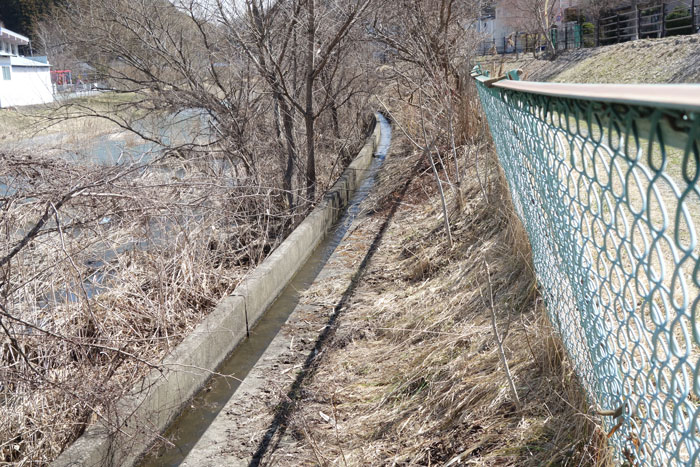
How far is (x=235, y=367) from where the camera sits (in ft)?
18.8

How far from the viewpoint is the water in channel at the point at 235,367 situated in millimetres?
4512

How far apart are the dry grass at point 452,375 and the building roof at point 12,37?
54.9 m

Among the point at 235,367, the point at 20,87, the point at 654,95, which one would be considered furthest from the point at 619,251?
the point at 20,87

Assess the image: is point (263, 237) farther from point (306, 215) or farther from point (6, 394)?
point (6, 394)

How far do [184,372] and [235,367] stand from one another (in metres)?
0.86

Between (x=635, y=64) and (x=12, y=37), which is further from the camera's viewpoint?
(x=12, y=37)

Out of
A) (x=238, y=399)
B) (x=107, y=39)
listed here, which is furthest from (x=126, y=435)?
(x=107, y=39)

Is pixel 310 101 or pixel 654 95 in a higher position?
pixel 654 95

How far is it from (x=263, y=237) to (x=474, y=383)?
480 centimetres

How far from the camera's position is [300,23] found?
880 cm

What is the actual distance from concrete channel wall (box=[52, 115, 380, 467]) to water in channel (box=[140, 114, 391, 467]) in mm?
71

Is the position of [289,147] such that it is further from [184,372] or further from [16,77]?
[16,77]

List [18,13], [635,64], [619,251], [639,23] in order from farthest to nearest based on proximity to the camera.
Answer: [18,13] → [639,23] → [635,64] → [619,251]

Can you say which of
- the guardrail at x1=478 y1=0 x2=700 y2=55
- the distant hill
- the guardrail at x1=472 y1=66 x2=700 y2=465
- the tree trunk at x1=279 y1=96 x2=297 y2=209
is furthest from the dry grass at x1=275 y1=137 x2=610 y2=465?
the distant hill
